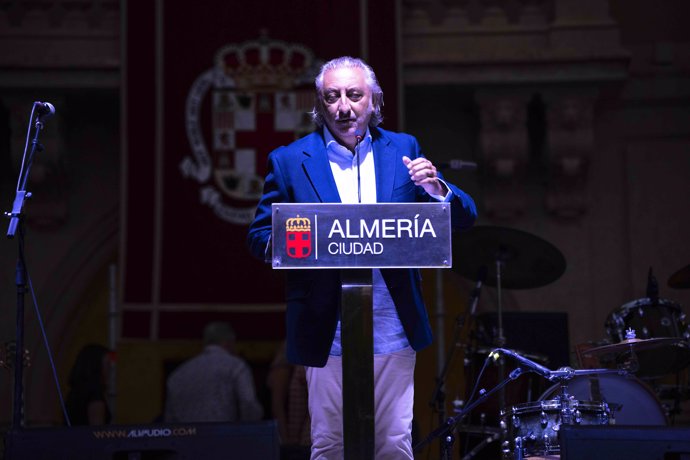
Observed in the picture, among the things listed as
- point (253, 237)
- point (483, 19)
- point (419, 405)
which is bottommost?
point (419, 405)

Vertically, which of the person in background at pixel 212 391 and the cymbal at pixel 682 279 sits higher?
the cymbal at pixel 682 279

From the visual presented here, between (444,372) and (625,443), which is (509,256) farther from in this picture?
(625,443)

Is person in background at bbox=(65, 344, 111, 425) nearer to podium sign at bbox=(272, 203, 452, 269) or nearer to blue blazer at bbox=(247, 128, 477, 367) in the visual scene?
blue blazer at bbox=(247, 128, 477, 367)

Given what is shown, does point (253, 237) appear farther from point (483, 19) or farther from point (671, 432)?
point (483, 19)

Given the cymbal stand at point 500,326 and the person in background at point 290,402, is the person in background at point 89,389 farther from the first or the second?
the cymbal stand at point 500,326

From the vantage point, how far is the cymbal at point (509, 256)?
5.97 m

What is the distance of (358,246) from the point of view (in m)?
2.67

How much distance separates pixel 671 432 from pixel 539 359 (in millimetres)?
2858

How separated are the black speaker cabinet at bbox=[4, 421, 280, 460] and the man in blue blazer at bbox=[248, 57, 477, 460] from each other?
0.16 m

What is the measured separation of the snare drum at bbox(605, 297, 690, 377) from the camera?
5984mm

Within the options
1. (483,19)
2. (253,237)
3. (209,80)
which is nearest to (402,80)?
(483,19)

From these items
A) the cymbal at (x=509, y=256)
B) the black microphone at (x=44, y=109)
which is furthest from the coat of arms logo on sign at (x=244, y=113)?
the black microphone at (x=44, y=109)

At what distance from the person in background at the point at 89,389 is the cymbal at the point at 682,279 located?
140 inches

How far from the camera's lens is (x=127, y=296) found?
24.3 ft
